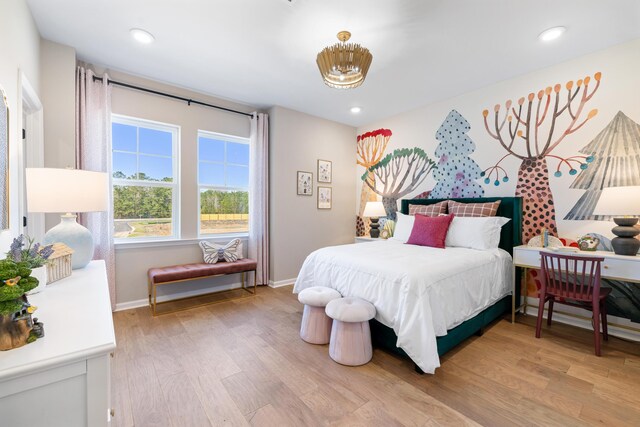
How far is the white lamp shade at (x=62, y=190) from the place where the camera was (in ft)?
5.10

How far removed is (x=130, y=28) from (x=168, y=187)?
177 cm

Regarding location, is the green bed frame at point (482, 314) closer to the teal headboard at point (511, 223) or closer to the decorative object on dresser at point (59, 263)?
the teal headboard at point (511, 223)

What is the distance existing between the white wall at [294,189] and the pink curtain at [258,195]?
11 centimetres

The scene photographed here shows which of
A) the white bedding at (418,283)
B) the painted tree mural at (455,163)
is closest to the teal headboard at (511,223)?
the white bedding at (418,283)

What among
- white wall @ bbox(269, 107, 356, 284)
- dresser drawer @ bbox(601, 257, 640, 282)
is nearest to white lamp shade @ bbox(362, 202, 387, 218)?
white wall @ bbox(269, 107, 356, 284)

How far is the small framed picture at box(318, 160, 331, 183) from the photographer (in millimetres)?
4767

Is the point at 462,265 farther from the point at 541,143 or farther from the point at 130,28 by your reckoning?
the point at 130,28

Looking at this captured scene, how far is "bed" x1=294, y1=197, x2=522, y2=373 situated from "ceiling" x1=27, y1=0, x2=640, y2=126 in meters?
1.63

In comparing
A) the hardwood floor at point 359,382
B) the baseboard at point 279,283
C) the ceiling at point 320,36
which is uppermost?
the ceiling at point 320,36

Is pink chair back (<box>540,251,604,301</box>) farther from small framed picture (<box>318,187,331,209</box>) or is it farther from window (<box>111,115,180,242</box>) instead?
window (<box>111,115,180,242</box>)

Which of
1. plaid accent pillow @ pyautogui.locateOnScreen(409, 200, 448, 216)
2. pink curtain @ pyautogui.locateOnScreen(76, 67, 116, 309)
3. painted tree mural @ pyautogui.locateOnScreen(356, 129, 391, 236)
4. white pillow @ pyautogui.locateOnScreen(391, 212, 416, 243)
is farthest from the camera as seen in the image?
painted tree mural @ pyautogui.locateOnScreen(356, 129, 391, 236)

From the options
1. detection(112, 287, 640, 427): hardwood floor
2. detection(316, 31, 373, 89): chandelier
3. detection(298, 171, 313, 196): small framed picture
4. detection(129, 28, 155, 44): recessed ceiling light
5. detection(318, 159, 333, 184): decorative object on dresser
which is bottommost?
detection(112, 287, 640, 427): hardwood floor

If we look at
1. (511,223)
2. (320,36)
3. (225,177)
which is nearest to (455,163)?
(511,223)

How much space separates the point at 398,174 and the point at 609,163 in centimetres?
244
